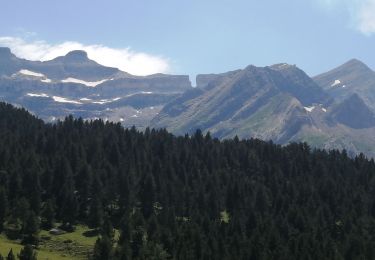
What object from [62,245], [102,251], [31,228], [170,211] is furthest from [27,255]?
[170,211]

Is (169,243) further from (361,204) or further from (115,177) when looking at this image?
(361,204)

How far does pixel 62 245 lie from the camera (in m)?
134

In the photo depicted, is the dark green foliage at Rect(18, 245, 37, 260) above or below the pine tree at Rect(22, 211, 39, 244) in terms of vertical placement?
below

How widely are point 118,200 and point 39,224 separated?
34913 millimetres

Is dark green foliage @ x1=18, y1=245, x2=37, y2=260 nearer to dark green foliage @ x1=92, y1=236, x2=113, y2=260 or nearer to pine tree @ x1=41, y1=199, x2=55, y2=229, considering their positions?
dark green foliage @ x1=92, y1=236, x2=113, y2=260

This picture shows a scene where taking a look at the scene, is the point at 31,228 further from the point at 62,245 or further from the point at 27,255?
the point at 27,255

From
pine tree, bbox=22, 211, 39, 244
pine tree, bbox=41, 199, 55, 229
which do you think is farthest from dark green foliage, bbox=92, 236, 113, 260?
pine tree, bbox=41, 199, 55, 229

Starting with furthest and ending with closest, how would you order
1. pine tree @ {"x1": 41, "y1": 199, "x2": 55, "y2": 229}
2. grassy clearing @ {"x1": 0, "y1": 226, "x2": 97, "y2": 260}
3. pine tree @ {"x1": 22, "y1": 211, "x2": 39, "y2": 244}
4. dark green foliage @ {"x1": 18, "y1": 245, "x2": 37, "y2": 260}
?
pine tree @ {"x1": 41, "y1": 199, "x2": 55, "y2": 229}, pine tree @ {"x1": 22, "y1": 211, "x2": 39, "y2": 244}, grassy clearing @ {"x1": 0, "y1": 226, "x2": 97, "y2": 260}, dark green foliage @ {"x1": 18, "y1": 245, "x2": 37, "y2": 260}

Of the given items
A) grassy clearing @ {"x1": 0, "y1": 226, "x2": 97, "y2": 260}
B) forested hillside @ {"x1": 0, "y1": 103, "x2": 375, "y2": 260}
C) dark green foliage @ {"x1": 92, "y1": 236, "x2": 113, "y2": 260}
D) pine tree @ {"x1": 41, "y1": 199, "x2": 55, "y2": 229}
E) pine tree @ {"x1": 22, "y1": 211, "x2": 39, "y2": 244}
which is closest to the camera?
dark green foliage @ {"x1": 92, "y1": 236, "x2": 113, "y2": 260}

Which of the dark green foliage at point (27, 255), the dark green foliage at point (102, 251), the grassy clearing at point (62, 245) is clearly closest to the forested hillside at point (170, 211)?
the dark green foliage at point (102, 251)

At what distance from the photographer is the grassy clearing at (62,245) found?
401 ft

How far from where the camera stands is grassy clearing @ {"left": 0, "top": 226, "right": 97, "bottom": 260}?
122 meters

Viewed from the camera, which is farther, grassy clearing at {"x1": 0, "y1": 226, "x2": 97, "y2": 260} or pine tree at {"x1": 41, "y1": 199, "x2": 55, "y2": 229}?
pine tree at {"x1": 41, "y1": 199, "x2": 55, "y2": 229}

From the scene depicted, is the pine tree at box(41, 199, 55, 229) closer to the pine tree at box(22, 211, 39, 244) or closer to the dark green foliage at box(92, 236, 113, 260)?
the pine tree at box(22, 211, 39, 244)
